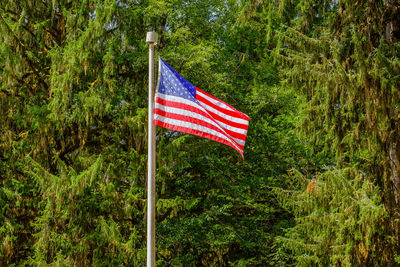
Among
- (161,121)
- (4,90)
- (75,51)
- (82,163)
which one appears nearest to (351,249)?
(161,121)

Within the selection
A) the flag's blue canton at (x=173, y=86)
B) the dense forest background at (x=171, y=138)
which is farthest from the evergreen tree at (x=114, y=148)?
the flag's blue canton at (x=173, y=86)

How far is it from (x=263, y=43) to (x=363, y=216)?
9778 millimetres

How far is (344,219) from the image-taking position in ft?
26.0

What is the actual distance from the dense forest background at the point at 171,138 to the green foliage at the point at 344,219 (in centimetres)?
5

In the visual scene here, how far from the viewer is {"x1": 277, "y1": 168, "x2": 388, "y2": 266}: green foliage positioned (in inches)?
297

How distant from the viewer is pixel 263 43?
16.3 m

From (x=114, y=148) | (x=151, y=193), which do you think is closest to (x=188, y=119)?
(x=151, y=193)

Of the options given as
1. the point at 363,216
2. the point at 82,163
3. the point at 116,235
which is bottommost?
the point at 116,235

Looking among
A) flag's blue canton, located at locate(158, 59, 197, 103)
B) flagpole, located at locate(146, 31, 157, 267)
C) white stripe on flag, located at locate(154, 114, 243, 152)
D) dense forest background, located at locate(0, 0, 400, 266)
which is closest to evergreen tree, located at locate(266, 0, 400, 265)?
dense forest background, located at locate(0, 0, 400, 266)

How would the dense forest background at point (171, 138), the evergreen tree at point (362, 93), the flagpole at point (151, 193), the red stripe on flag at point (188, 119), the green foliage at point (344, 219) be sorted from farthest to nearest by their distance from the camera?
the dense forest background at point (171, 138)
the evergreen tree at point (362, 93)
the green foliage at point (344, 219)
the red stripe on flag at point (188, 119)
the flagpole at point (151, 193)

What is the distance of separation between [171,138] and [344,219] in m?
6.55

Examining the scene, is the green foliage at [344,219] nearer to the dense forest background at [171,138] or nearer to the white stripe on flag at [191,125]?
the dense forest background at [171,138]

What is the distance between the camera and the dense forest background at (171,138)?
8.87 meters

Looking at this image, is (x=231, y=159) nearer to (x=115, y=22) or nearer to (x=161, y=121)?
(x=115, y=22)
